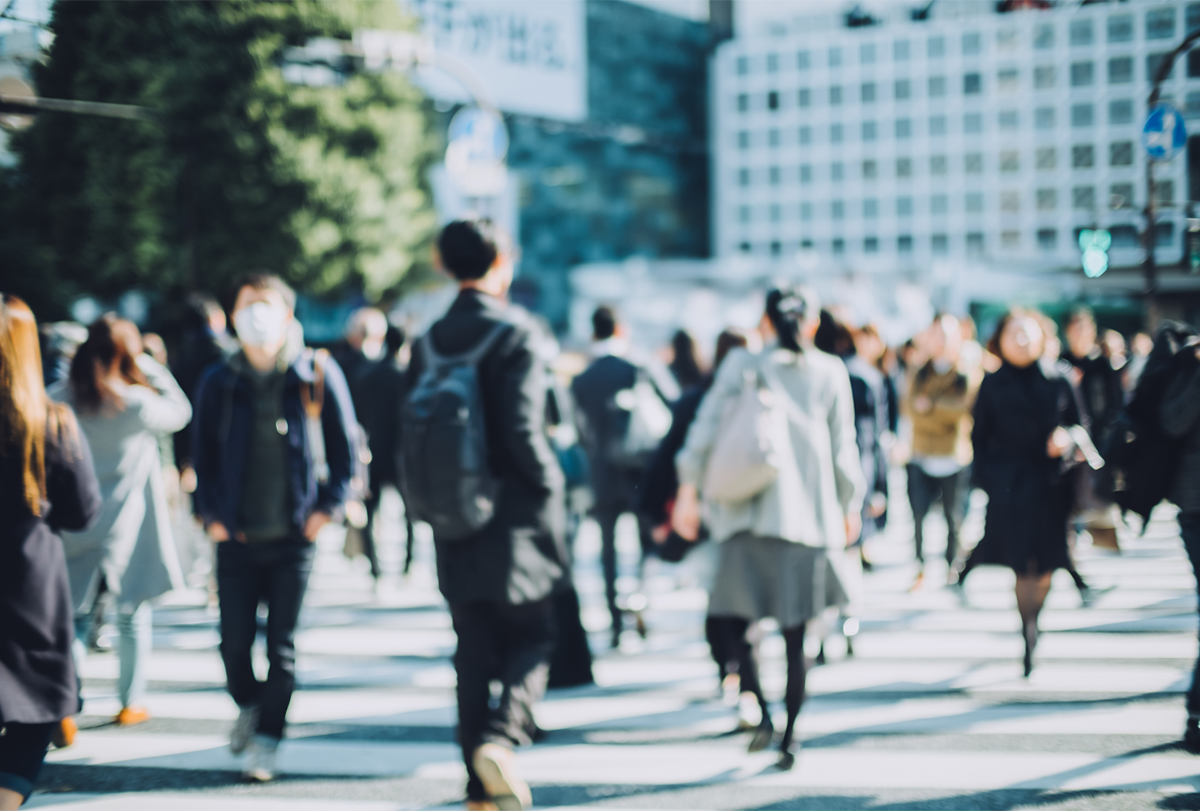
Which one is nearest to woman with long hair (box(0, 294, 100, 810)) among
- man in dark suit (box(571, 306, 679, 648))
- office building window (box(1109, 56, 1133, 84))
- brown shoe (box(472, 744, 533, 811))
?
brown shoe (box(472, 744, 533, 811))

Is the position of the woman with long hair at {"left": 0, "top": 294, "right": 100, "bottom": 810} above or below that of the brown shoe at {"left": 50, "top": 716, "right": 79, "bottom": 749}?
above

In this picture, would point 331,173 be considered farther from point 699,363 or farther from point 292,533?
point 292,533

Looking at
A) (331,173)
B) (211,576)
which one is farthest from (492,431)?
(331,173)

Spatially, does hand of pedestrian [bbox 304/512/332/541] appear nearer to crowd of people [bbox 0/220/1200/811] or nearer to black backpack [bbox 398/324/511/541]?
crowd of people [bbox 0/220/1200/811]

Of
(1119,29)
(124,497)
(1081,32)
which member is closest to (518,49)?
(1119,29)

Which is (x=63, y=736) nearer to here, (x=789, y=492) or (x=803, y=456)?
(x=789, y=492)

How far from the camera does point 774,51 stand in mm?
74875

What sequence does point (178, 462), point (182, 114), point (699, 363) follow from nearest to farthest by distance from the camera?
point (699, 363) < point (178, 462) < point (182, 114)

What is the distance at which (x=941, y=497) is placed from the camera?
8055mm

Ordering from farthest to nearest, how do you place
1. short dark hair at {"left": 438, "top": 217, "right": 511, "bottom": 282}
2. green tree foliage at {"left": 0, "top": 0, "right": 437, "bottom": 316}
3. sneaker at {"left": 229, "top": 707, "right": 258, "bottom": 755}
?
green tree foliage at {"left": 0, "top": 0, "right": 437, "bottom": 316} < sneaker at {"left": 229, "top": 707, "right": 258, "bottom": 755} < short dark hair at {"left": 438, "top": 217, "right": 511, "bottom": 282}

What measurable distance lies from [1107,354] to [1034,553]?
240 inches

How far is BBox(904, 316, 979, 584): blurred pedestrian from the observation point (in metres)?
7.79

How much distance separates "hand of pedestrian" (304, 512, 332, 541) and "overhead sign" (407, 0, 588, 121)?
112ft

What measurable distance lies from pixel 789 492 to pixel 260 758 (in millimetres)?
2325
